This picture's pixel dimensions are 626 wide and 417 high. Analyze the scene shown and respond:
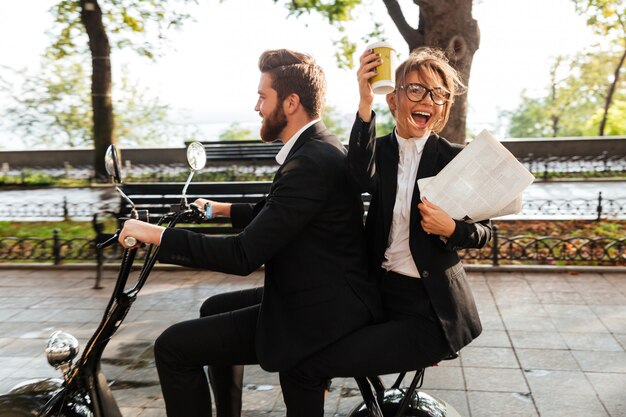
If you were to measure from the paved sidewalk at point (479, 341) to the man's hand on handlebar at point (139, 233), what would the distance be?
77.0 inches

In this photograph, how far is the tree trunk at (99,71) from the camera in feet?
40.7

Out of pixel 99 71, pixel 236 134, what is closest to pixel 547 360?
pixel 99 71

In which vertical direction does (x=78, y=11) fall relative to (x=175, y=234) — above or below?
above

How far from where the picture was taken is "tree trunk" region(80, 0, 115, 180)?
488 inches

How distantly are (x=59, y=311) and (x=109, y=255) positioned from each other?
191 cm

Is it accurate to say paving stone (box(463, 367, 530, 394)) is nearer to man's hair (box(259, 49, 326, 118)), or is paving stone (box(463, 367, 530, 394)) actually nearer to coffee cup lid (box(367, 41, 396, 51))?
man's hair (box(259, 49, 326, 118))

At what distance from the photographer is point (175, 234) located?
2.24 metres

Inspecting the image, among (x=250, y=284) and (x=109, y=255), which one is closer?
(x=250, y=284)

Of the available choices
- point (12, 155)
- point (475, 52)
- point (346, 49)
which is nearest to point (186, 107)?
point (12, 155)

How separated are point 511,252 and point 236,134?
14.3 metres

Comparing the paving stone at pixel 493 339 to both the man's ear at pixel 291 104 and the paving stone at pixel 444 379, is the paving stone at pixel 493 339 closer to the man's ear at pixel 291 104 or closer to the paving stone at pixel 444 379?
the paving stone at pixel 444 379

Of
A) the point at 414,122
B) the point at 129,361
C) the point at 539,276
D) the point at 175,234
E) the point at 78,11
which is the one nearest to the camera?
the point at 175,234

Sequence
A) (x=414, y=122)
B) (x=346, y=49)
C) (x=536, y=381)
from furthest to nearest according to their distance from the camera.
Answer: (x=346, y=49), (x=536, y=381), (x=414, y=122)

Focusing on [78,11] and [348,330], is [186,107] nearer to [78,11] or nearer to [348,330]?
[78,11]
